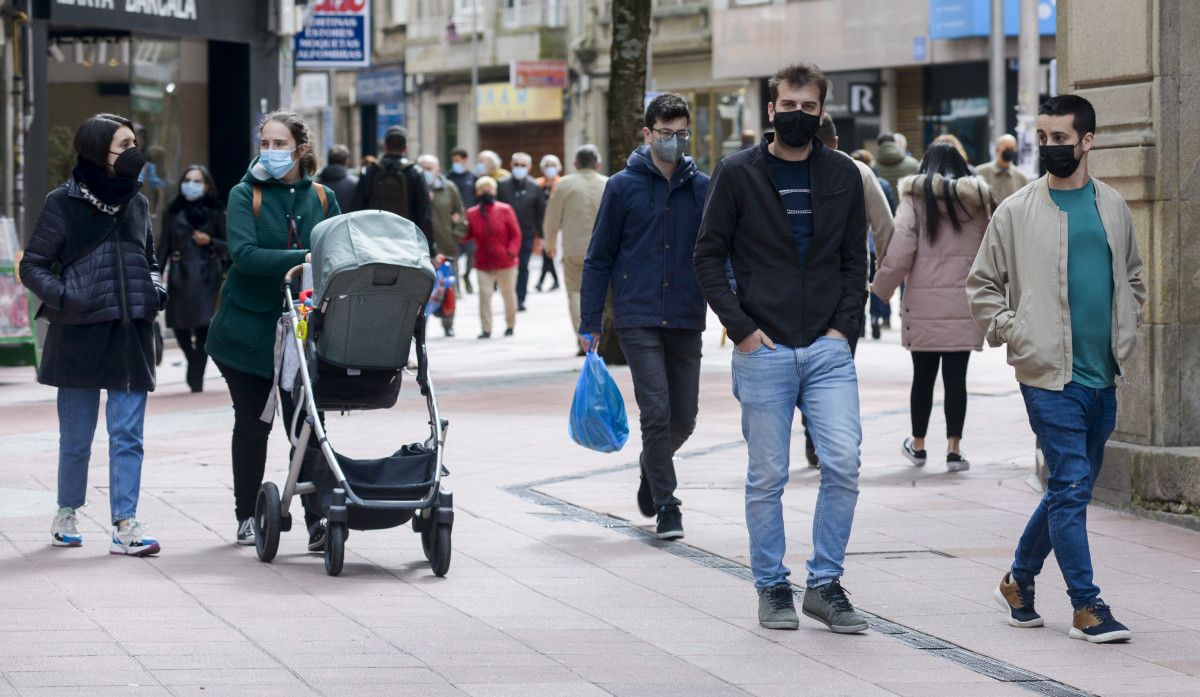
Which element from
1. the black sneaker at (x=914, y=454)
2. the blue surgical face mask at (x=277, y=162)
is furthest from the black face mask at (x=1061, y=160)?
the black sneaker at (x=914, y=454)

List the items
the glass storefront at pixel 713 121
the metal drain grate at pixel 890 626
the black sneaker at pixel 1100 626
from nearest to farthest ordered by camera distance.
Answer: the metal drain grate at pixel 890 626 → the black sneaker at pixel 1100 626 → the glass storefront at pixel 713 121

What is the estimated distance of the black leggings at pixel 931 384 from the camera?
37.8 ft

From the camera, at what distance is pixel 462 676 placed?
6305mm

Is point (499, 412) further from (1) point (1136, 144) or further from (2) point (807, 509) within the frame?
(1) point (1136, 144)

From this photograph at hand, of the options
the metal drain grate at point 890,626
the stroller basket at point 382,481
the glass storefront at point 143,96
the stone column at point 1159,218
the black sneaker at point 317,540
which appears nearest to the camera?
the metal drain grate at point 890,626

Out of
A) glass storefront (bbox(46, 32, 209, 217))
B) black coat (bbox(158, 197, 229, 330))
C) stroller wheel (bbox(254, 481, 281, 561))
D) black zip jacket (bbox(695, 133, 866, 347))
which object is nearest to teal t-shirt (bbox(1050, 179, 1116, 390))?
black zip jacket (bbox(695, 133, 866, 347))

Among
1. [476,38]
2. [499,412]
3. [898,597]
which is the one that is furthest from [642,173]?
[476,38]

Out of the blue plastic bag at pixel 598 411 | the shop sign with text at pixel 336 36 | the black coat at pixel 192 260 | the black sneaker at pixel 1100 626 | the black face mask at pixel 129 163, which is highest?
the shop sign with text at pixel 336 36

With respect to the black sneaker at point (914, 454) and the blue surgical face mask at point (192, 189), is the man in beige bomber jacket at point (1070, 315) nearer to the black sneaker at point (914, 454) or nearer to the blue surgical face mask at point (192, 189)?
the black sneaker at point (914, 454)

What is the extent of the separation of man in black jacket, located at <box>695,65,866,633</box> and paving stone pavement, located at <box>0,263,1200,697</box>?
10.7 inches

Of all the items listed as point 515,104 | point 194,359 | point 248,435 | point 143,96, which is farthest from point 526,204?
point 515,104

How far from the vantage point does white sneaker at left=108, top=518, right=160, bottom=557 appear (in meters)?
8.48

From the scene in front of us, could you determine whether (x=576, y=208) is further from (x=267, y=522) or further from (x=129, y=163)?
(x=267, y=522)

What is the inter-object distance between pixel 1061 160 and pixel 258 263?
329 centimetres
